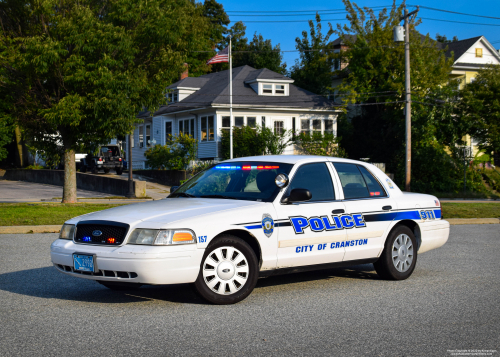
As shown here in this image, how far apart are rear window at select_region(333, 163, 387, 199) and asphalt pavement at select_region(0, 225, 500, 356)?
1.21 meters

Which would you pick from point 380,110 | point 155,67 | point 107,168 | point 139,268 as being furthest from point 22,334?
point 380,110

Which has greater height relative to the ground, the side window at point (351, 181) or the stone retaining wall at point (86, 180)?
the side window at point (351, 181)

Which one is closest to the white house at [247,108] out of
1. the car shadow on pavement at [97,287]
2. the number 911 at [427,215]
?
the number 911 at [427,215]

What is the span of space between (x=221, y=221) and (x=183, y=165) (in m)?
29.4

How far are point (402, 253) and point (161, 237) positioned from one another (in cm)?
372

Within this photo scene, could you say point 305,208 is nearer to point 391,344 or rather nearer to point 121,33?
point 391,344

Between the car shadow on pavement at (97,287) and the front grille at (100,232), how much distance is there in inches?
30.5

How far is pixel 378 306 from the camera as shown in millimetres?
6527

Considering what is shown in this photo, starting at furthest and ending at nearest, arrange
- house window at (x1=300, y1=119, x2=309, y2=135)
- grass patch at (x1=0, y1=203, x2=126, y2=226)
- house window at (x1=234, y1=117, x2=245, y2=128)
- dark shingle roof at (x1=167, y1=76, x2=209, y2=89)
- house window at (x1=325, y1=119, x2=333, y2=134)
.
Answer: dark shingle roof at (x1=167, y1=76, x2=209, y2=89), house window at (x1=325, y1=119, x2=333, y2=134), house window at (x1=300, y1=119, x2=309, y2=135), house window at (x1=234, y1=117, x2=245, y2=128), grass patch at (x1=0, y1=203, x2=126, y2=226)

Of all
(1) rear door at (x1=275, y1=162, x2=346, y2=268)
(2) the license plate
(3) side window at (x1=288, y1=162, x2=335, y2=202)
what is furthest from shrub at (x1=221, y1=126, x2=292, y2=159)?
(2) the license plate

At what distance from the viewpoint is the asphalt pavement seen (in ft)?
16.1

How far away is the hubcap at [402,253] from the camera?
8.11m

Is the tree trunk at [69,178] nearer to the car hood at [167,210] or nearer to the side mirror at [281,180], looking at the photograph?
the car hood at [167,210]

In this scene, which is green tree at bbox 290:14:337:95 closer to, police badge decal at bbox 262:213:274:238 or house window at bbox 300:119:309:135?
house window at bbox 300:119:309:135
